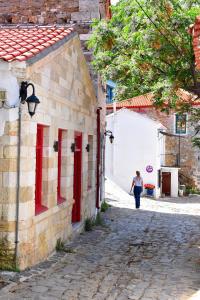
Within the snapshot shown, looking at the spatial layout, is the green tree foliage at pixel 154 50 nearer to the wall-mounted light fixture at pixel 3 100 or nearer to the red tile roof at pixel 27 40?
the red tile roof at pixel 27 40

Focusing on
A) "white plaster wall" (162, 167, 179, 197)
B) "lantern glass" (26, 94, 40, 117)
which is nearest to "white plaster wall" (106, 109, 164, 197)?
"white plaster wall" (162, 167, 179, 197)

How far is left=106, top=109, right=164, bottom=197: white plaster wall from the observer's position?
85.4 feet

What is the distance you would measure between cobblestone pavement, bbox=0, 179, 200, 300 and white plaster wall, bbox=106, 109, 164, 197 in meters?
13.0

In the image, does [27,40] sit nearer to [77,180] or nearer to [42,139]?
[42,139]

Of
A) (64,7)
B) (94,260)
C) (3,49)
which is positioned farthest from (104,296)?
(64,7)

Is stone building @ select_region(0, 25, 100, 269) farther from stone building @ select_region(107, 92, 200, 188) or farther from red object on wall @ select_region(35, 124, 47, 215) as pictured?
stone building @ select_region(107, 92, 200, 188)

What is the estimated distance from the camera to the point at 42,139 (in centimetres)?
811

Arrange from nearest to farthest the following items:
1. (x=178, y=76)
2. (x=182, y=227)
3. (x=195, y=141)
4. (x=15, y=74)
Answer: (x=15, y=74)
(x=178, y=76)
(x=195, y=141)
(x=182, y=227)

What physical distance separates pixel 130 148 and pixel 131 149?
0.29ft

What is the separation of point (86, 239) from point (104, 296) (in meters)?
4.18

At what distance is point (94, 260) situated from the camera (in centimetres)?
828

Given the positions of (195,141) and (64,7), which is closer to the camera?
(195,141)

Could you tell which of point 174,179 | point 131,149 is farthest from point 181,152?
point 131,149

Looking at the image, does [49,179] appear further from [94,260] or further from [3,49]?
[3,49]
